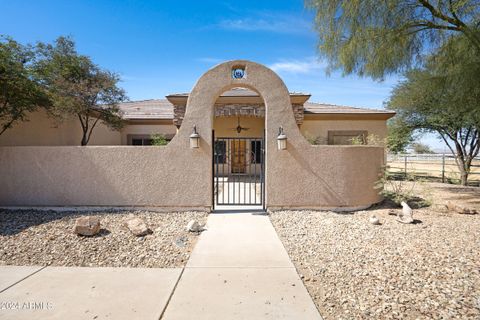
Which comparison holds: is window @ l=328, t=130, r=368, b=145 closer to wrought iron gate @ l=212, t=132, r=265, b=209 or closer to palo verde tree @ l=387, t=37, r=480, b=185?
palo verde tree @ l=387, t=37, r=480, b=185

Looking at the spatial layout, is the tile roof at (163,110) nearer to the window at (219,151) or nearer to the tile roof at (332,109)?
the tile roof at (332,109)

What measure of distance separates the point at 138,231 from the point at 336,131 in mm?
12981

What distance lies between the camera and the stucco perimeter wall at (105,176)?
721 centimetres

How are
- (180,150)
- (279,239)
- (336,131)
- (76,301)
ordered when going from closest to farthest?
(76,301) < (279,239) < (180,150) < (336,131)

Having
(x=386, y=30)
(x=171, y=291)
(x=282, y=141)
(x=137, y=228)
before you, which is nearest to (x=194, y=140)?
(x=282, y=141)

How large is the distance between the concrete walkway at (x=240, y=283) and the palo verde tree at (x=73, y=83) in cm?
798

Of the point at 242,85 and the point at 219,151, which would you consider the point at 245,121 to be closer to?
the point at 219,151

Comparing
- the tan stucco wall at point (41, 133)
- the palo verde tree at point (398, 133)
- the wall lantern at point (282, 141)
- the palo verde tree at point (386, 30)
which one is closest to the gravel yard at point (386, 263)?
the wall lantern at point (282, 141)

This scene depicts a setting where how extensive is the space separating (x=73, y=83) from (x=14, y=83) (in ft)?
8.56

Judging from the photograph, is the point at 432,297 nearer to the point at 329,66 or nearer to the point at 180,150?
the point at 180,150

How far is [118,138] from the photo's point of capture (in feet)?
51.2

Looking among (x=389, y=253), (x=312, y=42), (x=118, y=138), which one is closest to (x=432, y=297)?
(x=389, y=253)

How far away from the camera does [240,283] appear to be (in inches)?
150

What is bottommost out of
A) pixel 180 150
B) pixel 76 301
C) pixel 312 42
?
pixel 76 301
